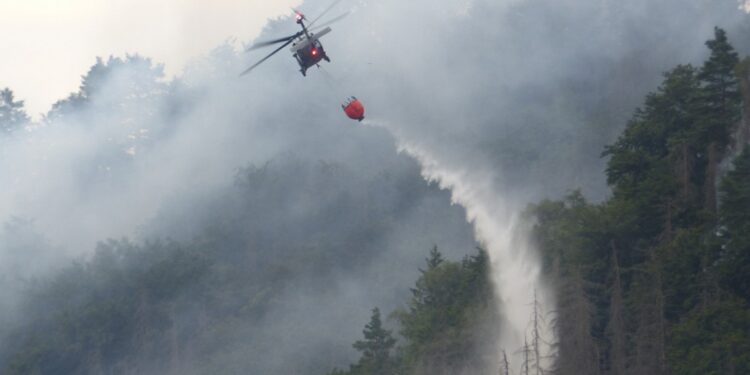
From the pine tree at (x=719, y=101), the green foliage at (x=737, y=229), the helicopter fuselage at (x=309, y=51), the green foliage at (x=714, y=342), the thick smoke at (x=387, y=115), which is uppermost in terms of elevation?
the thick smoke at (x=387, y=115)

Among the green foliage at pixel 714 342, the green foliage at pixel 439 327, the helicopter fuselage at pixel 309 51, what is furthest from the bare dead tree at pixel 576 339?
the helicopter fuselage at pixel 309 51

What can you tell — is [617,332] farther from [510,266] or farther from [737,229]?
[510,266]

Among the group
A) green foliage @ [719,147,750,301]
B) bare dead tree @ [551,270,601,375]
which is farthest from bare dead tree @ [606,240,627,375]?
green foliage @ [719,147,750,301]

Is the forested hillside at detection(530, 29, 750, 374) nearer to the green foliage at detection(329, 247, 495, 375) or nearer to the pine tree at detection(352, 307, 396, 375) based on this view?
the green foliage at detection(329, 247, 495, 375)

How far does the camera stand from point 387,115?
386 ft

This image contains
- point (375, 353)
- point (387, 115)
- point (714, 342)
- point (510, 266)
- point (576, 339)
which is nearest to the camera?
point (714, 342)

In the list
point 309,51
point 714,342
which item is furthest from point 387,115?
point 714,342

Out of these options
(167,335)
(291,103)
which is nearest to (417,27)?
(291,103)

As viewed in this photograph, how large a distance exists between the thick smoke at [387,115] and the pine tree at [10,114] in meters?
1.89

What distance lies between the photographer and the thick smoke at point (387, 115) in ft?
351

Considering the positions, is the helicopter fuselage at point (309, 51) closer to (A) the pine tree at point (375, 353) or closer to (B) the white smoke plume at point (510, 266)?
(B) the white smoke plume at point (510, 266)

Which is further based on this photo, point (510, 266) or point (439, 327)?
point (439, 327)

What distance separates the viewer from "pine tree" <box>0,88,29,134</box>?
128125 millimetres

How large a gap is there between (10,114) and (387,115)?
38356 mm
